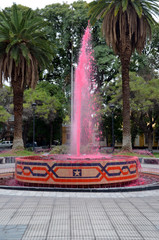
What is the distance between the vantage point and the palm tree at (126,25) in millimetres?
22297

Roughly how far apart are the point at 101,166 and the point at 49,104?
25020 millimetres

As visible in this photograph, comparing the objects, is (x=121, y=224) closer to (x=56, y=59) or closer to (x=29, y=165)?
(x=29, y=165)

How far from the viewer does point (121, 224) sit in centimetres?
504

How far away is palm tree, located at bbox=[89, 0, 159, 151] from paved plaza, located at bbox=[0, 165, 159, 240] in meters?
15.4

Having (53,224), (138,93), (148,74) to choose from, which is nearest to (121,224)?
(53,224)

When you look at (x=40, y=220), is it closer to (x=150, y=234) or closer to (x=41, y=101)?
(x=150, y=234)

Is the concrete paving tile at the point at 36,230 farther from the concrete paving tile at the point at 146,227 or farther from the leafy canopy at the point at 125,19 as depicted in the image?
the leafy canopy at the point at 125,19

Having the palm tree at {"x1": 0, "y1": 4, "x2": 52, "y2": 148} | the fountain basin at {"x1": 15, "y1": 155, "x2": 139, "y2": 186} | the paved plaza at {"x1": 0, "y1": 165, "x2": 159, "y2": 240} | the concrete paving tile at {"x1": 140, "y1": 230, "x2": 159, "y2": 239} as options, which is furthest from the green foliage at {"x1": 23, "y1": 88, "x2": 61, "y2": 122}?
the concrete paving tile at {"x1": 140, "y1": 230, "x2": 159, "y2": 239}

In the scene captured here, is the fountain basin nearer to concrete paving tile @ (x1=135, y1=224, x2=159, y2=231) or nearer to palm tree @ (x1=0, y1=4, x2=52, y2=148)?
concrete paving tile @ (x1=135, y1=224, x2=159, y2=231)

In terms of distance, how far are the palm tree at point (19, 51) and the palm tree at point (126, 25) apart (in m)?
5.66

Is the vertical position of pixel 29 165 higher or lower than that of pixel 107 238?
higher

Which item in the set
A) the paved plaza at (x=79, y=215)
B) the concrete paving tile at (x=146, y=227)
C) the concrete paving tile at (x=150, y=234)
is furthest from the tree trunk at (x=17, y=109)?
the concrete paving tile at (x=150, y=234)

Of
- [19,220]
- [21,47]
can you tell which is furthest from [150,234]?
[21,47]

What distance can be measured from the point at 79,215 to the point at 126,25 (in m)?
20.3
